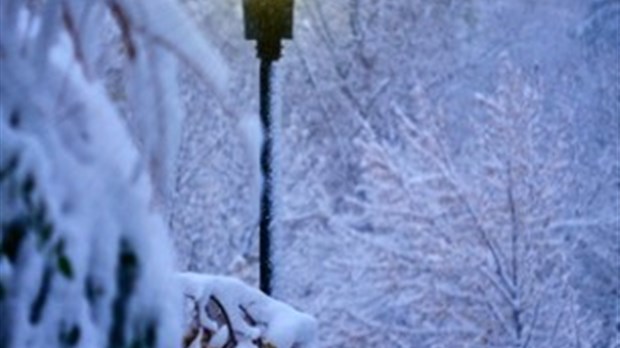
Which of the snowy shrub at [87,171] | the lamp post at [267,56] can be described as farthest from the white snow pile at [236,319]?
the snowy shrub at [87,171]

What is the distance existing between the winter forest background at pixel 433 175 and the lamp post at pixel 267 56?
3286 millimetres

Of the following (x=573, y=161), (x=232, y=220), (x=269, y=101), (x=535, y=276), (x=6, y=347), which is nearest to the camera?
(x=6, y=347)

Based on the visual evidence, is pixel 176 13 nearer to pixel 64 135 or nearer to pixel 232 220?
pixel 64 135

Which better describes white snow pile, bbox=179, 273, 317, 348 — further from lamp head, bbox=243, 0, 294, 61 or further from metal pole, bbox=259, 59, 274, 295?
lamp head, bbox=243, 0, 294, 61

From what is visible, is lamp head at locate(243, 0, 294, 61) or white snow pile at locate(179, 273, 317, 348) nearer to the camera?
white snow pile at locate(179, 273, 317, 348)

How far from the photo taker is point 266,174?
22.3 feet

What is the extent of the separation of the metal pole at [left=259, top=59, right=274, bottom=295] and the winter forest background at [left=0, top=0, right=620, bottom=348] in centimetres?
321

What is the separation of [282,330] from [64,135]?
2709mm

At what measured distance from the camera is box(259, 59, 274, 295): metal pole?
678 cm

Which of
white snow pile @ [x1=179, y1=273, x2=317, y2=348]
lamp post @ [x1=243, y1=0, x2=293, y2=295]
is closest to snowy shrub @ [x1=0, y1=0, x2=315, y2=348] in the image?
white snow pile @ [x1=179, y1=273, x2=317, y2=348]

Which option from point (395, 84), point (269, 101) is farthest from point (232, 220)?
point (269, 101)

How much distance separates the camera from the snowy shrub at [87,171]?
63.2 inches

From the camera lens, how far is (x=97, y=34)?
1753 mm

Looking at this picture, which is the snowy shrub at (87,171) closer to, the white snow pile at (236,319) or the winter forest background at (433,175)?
the white snow pile at (236,319)
